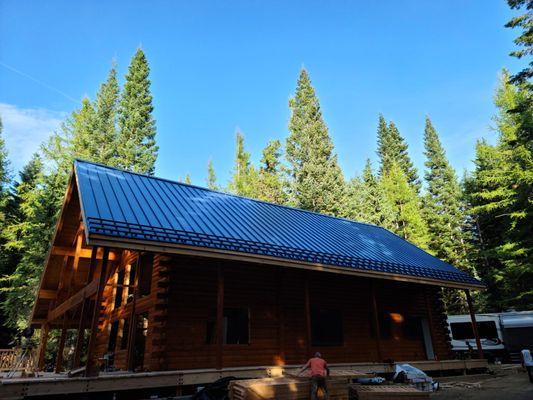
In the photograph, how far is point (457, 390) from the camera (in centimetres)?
1245

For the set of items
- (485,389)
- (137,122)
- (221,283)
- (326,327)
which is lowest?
(485,389)

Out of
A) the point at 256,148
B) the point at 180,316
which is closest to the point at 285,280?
the point at 180,316

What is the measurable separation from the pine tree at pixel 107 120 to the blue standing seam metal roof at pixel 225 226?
78.1 feet

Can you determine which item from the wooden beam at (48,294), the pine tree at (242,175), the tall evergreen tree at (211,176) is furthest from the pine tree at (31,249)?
the tall evergreen tree at (211,176)

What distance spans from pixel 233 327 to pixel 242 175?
109 ft

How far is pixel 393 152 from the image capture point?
55469mm

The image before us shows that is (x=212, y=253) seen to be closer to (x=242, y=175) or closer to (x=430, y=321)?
(x=430, y=321)

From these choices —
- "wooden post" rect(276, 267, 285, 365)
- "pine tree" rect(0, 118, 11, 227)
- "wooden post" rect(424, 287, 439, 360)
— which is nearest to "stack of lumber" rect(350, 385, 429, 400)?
"wooden post" rect(276, 267, 285, 365)

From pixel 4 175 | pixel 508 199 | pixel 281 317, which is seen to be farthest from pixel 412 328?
pixel 4 175

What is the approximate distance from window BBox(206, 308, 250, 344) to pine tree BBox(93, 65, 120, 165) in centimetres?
2806

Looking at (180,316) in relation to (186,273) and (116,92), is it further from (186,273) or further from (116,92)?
(116,92)

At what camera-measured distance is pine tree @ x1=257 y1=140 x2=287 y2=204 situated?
136 feet

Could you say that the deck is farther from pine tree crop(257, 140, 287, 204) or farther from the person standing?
pine tree crop(257, 140, 287, 204)

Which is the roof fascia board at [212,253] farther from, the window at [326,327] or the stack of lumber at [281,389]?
the stack of lumber at [281,389]
